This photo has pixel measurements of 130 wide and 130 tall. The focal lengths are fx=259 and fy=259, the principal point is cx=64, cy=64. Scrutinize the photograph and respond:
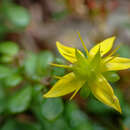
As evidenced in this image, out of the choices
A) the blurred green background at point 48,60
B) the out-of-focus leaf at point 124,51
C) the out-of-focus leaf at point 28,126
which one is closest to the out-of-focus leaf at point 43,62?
the blurred green background at point 48,60

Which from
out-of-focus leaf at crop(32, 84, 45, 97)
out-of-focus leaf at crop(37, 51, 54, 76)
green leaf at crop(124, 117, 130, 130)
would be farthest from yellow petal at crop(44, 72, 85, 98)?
green leaf at crop(124, 117, 130, 130)

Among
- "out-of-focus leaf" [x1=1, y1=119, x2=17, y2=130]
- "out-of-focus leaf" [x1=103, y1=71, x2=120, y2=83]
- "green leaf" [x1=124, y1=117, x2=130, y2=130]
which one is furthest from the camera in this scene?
"green leaf" [x1=124, y1=117, x2=130, y2=130]

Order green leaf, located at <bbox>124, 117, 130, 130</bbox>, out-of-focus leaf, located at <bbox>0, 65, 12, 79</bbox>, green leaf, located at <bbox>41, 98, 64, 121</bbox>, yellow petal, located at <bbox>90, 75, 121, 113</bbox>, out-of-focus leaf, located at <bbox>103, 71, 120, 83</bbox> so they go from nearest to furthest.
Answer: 1. yellow petal, located at <bbox>90, 75, 121, 113</bbox>
2. out-of-focus leaf, located at <bbox>103, 71, 120, 83</bbox>
3. green leaf, located at <bbox>41, 98, 64, 121</bbox>
4. out-of-focus leaf, located at <bbox>0, 65, 12, 79</bbox>
5. green leaf, located at <bbox>124, 117, 130, 130</bbox>

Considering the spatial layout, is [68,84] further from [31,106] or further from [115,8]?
[115,8]

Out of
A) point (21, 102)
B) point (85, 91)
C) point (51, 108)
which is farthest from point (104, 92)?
point (21, 102)

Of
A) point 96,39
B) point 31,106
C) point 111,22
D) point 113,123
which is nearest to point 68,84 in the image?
point 31,106

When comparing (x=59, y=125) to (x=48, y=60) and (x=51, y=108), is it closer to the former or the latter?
(x=51, y=108)

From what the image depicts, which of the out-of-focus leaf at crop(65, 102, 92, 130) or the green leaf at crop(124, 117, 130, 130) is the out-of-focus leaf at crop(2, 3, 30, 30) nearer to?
the out-of-focus leaf at crop(65, 102, 92, 130)

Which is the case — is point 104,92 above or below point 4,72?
above
